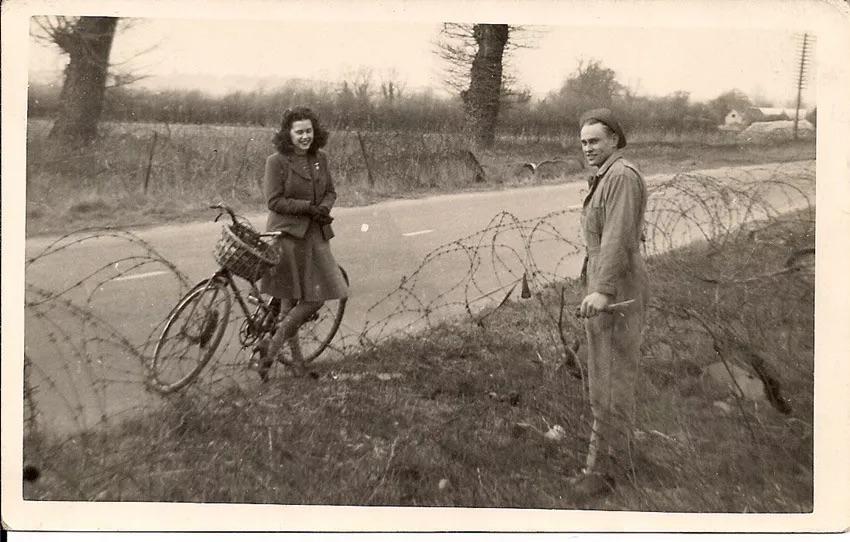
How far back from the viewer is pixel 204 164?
18.9 ft

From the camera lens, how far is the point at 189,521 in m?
5.43

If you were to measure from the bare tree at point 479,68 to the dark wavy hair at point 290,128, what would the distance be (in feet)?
3.44

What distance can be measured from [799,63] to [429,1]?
276cm

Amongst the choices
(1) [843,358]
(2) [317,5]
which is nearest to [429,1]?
(2) [317,5]

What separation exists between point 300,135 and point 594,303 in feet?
7.94

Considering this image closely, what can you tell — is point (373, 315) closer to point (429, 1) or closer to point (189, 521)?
point (189, 521)

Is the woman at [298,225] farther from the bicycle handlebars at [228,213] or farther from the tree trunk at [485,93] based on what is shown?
the tree trunk at [485,93]

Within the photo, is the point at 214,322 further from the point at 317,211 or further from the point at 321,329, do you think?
the point at 317,211

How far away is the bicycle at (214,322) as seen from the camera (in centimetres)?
545

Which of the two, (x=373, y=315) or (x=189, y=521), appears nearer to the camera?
(x=189, y=521)

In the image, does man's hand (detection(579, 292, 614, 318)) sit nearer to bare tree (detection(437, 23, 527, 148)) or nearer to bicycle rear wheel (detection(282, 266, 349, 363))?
bare tree (detection(437, 23, 527, 148))

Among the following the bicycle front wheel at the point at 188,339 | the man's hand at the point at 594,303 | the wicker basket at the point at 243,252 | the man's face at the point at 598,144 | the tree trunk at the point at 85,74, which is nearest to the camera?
the man's hand at the point at 594,303

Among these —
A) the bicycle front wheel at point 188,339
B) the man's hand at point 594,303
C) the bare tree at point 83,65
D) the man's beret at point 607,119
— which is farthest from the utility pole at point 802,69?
the bare tree at point 83,65

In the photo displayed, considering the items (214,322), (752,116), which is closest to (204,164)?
(214,322)
